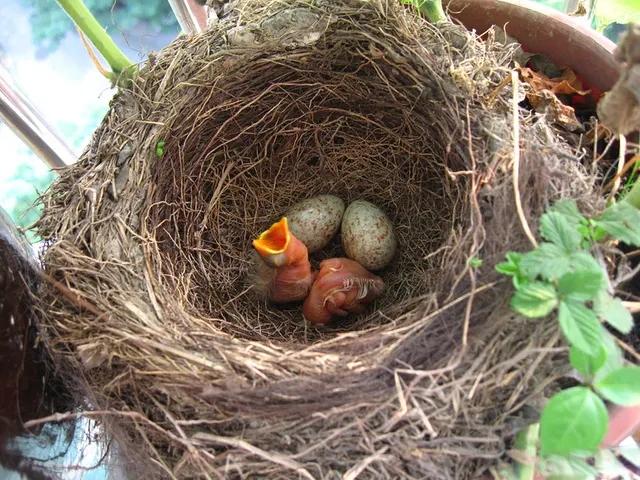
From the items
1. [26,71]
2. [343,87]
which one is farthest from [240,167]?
[26,71]

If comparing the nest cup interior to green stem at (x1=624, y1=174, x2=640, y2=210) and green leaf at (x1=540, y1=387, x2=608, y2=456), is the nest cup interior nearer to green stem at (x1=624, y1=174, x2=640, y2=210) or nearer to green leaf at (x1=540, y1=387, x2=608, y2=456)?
green stem at (x1=624, y1=174, x2=640, y2=210)

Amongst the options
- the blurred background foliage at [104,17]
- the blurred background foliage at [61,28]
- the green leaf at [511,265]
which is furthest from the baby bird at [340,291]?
the blurred background foliage at [104,17]

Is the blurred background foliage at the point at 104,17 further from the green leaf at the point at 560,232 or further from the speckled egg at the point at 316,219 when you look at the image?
the green leaf at the point at 560,232

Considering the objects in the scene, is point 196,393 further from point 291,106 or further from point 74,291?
point 291,106

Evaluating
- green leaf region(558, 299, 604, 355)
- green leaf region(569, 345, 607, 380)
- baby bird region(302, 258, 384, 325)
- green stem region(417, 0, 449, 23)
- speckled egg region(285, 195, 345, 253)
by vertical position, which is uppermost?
green stem region(417, 0, 449, 23)

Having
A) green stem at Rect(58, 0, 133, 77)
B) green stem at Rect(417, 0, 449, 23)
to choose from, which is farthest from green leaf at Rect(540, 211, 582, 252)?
green stem at Rect(58, 0, 133, 77)

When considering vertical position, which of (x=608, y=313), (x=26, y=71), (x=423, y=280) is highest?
(x=26, y=71)

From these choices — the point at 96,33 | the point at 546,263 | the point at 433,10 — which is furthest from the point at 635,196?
the point at 96,33
